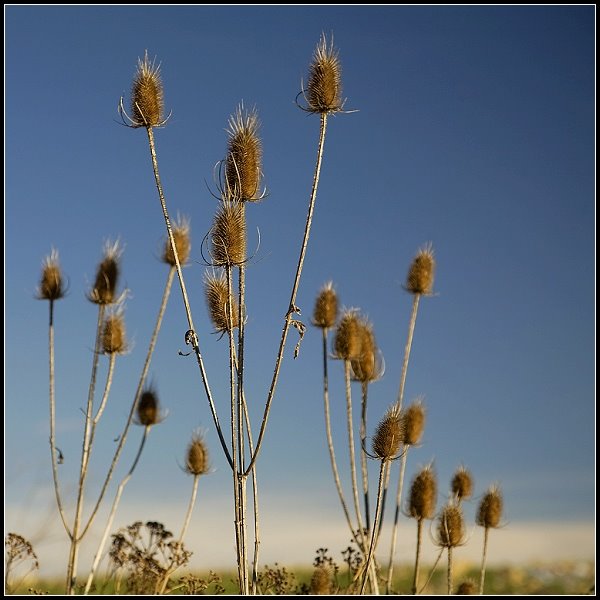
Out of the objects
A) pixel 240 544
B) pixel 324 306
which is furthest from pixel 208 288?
pixel 324 306

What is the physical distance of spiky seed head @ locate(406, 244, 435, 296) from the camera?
10461 mm

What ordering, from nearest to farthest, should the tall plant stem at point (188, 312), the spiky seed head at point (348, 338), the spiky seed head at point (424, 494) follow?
the tall plant stem at point (188, 312), the spiky seed head at point (424, 494), the spiky seed head at point (348, 338)

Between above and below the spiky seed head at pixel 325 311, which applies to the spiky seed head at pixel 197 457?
below

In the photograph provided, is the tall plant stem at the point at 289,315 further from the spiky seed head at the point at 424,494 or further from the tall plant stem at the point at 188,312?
the spiky seed head at the point at 424,494

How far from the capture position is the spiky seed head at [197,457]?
397 inches

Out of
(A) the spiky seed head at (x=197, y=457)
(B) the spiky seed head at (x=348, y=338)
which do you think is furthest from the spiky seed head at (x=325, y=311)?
(A) the spiky seed head at (x=197, y=457)

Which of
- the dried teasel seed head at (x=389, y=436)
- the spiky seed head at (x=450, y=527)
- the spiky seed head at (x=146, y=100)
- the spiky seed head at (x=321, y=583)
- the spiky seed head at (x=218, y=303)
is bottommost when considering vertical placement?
the spiky seed head at (x=321, y=583)

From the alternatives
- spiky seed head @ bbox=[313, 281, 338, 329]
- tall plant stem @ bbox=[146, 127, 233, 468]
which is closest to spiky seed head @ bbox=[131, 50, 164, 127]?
tall plant stem @ bbox=[146, 127, 233, 468]

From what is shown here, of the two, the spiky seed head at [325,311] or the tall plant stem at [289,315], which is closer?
the tall plant stem at [289,315]

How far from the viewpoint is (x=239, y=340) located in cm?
688

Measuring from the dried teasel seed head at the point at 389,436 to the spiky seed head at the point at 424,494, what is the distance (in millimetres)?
2299

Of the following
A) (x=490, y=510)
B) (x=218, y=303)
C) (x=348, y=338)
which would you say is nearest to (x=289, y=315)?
(x=218, y=303)

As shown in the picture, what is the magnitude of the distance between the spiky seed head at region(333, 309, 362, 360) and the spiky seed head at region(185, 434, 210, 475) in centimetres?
187

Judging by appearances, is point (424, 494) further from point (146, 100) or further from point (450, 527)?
point (146, 100)
